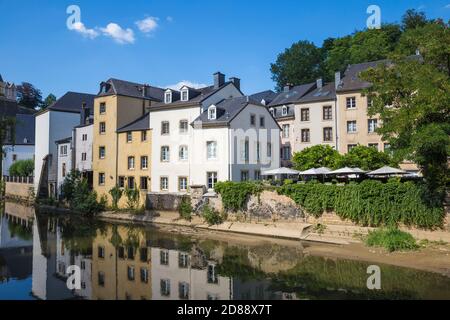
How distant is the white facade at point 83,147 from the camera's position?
138 ft

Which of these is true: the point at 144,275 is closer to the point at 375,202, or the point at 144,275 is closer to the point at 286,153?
the point at 375,202

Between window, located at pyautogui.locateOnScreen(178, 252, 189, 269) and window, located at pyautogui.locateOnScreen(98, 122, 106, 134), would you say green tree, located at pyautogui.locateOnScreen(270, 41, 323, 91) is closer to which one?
window, located at pyautogui.locateOnScreen(98, 122, 106, 134)

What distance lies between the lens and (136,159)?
37.0 m

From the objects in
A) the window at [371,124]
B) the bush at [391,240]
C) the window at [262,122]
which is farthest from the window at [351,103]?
the bush at [391,240]

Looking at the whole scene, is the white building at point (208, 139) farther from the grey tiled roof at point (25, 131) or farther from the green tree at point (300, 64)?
the grey tiled roof at point (25, 131)

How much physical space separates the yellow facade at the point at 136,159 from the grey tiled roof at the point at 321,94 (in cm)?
1681

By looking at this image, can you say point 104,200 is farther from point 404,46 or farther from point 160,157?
point 404,46

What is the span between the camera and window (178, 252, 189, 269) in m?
19.3

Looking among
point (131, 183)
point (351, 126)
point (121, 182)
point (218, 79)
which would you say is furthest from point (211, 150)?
point (351, 126)

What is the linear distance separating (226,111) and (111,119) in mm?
12565

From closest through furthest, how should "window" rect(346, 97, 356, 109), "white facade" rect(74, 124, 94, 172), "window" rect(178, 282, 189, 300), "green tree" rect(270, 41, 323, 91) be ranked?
"window" rect(178, 282, 189, 300) < "window" rect(346, 97, 356, 109) < "white facade" rect(74, 124, 94, 172) < "green tree" rect(270, 41, 323, 91)

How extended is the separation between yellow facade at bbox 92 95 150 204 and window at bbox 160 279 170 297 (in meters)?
23.4

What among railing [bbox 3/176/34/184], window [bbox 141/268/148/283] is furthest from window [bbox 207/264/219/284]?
railing [bbox 3/176/34/184]
